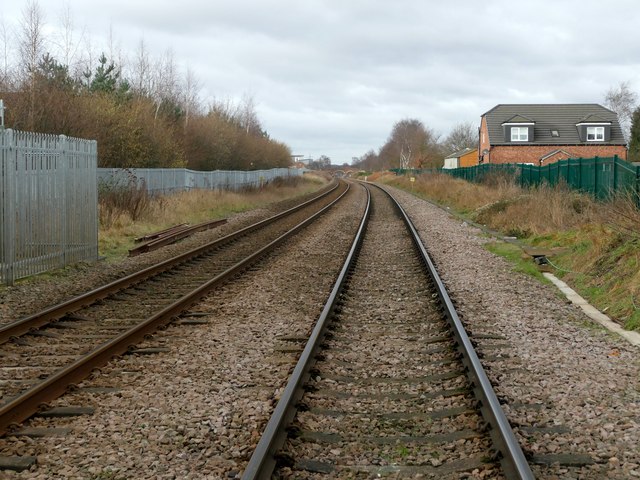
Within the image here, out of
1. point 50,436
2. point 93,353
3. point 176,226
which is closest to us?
point 50,436

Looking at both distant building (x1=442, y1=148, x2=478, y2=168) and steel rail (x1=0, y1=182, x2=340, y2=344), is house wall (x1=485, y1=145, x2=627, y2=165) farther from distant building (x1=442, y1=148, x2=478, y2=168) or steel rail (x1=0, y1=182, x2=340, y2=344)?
steel rail (x1=0, y1=182, x2=340, y2=344)

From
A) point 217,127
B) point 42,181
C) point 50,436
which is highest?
point 217,127

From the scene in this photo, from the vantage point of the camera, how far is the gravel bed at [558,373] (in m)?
4.77

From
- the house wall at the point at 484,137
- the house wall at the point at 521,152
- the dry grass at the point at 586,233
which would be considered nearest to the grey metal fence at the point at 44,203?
the dry grass at the point at 586,233

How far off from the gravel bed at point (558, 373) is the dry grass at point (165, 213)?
9.59m

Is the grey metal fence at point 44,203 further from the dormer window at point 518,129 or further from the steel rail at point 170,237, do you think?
the dormer window at point 518,129

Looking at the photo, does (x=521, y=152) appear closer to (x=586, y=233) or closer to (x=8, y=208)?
(x=586, y=233)

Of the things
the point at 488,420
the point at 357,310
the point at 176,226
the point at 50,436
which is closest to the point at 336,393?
the point at 488,420

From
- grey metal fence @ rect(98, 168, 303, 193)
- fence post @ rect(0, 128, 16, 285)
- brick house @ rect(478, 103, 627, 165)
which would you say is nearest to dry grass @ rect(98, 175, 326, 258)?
grey metal fence @ rect(98, 168, 303, 193)

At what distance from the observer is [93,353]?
22.0 ft

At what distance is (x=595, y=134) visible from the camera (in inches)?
2672

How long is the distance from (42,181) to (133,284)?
117 inches

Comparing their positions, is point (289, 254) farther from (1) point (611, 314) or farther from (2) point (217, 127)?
(2) point (217, 127)

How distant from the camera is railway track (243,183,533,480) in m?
4.42
